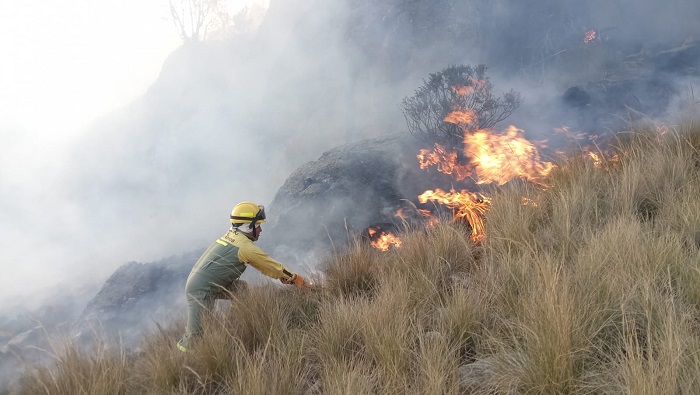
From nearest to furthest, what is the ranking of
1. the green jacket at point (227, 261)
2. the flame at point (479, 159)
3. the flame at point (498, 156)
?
1. the green jacket at point (227, 261)
2. the flame at point (498, 156)
3. the flame at point (479, 159)

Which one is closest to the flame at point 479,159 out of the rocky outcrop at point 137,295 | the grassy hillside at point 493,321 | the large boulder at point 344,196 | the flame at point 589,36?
the large boulder at point 344,196

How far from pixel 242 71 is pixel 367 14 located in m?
13.5

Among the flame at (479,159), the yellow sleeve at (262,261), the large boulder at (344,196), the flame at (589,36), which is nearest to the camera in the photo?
the yellow sleeve at (262,261)

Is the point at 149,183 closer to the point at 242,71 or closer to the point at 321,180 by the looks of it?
the point at 242,71

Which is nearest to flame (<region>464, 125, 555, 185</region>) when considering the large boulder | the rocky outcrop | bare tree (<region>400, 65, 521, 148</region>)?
bare tree (<region>400, 65, 521, 148</region>)

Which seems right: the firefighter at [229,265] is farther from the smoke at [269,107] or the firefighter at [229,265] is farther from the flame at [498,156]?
the smoke at [269,107]

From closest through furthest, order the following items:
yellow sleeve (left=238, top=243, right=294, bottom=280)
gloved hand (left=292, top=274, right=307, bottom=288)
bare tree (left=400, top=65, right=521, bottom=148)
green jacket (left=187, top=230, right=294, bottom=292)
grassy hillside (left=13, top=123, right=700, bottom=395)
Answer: grassy hillside (left=13, top=123, right=700, bottom=395), gloved hand (left=292, top=274, right=307, bottom=288), yellow sleeve (left=238, top=243, right=294, bottom=280), green jacket (left=187, top=230, right=294, bottom=292), bare tree (left=400, top=65, right=521, bottom=148)

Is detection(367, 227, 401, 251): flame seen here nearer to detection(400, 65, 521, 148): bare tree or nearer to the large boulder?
the large boulder

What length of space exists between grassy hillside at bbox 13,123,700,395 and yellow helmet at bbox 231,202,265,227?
947 millimetres

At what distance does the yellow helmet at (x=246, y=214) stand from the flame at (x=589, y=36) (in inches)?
806

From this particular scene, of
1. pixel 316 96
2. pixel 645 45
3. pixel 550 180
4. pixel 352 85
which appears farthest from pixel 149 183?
pixel 550 180

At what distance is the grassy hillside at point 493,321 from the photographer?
188 cm

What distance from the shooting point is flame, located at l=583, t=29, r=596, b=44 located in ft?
66.1

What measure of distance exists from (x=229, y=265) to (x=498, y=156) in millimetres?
6487
